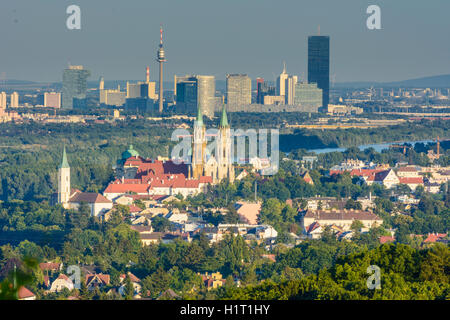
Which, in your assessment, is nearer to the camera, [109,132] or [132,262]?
[132,262]

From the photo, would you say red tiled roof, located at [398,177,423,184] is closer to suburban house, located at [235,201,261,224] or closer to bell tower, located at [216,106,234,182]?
bell tower, located at [216,106,234,182]

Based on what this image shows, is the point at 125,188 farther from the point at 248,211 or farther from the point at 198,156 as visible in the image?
the point at 248,211

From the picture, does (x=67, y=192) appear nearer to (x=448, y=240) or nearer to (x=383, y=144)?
(x=448, y=240)

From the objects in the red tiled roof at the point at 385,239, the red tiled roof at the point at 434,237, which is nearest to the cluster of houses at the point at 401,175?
the red tiled roof at the point at 434,237

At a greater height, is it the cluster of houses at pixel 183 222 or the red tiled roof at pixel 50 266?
the red tiled roof at pixel 50 266

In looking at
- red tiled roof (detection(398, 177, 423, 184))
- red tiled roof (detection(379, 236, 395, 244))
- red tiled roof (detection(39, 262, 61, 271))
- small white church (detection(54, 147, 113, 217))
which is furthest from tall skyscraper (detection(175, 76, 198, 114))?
red tiled roof (detection(39, 262, 61, 271))

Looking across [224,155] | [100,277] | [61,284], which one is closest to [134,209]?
[224,155]

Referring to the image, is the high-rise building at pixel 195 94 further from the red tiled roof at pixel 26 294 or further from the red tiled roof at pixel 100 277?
the red tiled roof at pixel 26 294
